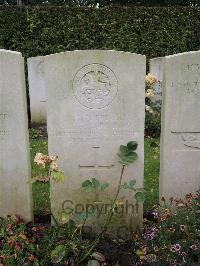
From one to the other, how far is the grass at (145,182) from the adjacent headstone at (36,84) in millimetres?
1175

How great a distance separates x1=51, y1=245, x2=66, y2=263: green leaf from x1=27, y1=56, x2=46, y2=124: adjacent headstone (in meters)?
5.52

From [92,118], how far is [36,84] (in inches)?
196

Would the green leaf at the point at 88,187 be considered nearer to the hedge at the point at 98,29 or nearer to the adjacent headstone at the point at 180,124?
Result: the adjacent headstone at the point at 180,124

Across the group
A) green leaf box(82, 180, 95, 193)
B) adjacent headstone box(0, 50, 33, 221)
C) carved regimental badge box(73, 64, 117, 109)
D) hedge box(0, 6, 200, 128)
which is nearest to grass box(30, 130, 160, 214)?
adjacent headstone box(0, 50, 33, 221)

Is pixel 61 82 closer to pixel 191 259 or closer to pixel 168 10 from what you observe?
pixel 191 259

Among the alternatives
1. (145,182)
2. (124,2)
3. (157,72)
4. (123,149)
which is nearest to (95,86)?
(123,149)

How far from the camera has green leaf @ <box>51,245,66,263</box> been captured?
10.3ft

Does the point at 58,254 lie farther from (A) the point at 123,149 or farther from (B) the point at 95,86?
(B) the point at 95,86

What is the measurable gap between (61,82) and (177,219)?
5.19 feet

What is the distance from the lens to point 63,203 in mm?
3854

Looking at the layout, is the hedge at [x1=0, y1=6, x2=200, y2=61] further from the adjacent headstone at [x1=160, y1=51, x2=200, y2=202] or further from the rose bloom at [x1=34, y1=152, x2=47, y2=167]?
the rose bloom at [x1=34, y1=152, x2=47, y2=167]

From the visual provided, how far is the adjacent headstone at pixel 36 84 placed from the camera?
830 centimetres

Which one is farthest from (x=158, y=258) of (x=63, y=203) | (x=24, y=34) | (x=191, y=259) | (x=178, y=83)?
(x=24, y=34)

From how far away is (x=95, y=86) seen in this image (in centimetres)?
359
